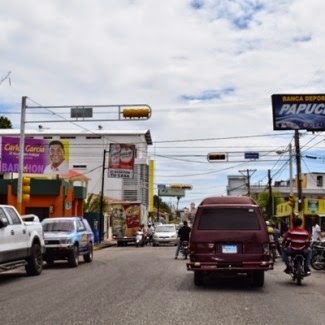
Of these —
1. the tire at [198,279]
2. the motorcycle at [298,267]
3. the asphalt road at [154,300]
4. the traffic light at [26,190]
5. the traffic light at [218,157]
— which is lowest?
the asphalt road at [154,300]

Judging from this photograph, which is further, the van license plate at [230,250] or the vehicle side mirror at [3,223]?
the vehicle side mirror at [3,223]

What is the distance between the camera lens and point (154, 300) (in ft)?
37.6

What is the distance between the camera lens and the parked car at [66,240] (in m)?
20.3

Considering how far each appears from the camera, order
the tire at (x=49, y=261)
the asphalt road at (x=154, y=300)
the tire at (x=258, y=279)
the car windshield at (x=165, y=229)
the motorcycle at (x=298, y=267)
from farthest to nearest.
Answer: the car windshield at (x=165, y=229), the tire at (x=49, y=261), the motorcycle at (x=298, y=267), the tire at (x=258, y=279), the asphalt road at (x=154, y=300)

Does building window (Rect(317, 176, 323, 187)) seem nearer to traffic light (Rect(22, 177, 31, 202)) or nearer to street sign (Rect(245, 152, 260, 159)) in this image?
street sign (Rect(245, 152, 260, 159))

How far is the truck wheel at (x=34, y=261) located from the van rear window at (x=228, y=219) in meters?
5.68

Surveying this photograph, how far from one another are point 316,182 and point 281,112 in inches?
2080

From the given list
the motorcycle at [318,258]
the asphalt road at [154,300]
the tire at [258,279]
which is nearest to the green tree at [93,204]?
the motorcycle at [318,258]

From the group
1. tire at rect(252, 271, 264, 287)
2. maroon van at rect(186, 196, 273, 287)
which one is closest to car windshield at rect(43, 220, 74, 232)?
maroon van at rect(186, 196, 273, 287)

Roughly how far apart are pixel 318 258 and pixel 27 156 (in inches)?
1038

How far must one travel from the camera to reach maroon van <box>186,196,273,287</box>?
13367 millimetres

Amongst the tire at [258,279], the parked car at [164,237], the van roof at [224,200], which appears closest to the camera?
the tire at [258,279]

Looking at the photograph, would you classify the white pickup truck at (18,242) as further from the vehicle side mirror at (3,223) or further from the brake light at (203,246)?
the brake light at (203,246)

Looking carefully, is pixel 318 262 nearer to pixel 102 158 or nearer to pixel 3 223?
pixel 3 223
